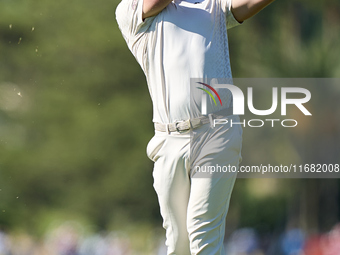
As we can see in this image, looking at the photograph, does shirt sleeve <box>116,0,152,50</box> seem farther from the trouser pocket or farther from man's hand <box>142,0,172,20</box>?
the trouser pocket

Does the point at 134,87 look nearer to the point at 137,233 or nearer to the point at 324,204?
the point at 137,233

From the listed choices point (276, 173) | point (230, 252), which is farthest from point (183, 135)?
point (276, 173)

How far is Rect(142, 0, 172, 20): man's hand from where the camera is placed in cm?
206

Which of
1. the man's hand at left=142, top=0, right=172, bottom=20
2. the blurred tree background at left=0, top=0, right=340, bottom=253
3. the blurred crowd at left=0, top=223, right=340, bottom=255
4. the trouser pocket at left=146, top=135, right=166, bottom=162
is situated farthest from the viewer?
the blurred tree background at left=0, top=0, right=340, bottom=253

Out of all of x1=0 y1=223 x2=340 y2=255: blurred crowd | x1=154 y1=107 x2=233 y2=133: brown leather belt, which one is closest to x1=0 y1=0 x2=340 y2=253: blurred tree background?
x1=0 y1=223 x2=340 y2=255: blurred crowd

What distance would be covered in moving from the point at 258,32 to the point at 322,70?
0.73 meters

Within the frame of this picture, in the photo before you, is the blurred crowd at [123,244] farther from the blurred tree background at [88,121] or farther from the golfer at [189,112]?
the golfer at [189,112]

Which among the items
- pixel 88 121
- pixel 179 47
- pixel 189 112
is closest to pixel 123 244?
pixel 88 121

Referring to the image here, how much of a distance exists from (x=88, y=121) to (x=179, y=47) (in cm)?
314

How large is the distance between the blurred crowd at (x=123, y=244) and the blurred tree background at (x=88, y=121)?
10 centimetres

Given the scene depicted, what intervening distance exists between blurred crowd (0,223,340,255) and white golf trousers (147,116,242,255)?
2.78 m

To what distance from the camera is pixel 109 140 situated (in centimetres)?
511

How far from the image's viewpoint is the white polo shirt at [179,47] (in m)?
2.09

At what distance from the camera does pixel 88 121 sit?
16.8 ft
